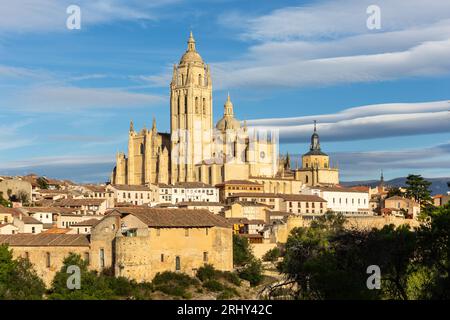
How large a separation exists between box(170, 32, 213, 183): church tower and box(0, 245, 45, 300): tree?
66.0m

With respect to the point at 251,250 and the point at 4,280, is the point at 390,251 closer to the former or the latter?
the point at 4,280

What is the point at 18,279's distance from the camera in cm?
4306

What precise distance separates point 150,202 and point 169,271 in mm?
47790

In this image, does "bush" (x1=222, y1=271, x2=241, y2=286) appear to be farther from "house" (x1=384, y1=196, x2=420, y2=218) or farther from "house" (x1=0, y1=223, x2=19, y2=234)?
"house" (x1=384, y1=196, x2=420, y2=218)

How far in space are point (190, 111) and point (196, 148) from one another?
17.3 ft

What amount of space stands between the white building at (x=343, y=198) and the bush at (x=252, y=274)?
164ft

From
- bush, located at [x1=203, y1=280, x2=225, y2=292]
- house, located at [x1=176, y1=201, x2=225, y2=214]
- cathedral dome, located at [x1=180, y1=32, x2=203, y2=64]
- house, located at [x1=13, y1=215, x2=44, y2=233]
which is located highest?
cathedral dome, located at [x1=180, y1=32, x2=203, y2=64]

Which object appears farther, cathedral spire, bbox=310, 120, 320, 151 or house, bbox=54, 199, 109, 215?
cathedral spire, bbox=310, 120, 320, 151

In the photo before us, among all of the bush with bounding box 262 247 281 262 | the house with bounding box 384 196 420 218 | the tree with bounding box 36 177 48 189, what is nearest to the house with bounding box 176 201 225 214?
the house with bounding box 384 196 420 218

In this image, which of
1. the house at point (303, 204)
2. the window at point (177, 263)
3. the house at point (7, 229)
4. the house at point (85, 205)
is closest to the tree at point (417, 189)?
the house at point (303, 204)

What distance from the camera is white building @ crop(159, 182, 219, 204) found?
97.2m

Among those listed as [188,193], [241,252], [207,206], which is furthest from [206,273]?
[188,193]

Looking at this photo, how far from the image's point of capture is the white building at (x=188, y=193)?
97.2 m

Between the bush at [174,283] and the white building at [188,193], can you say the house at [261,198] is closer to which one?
the white building at [188,193]
